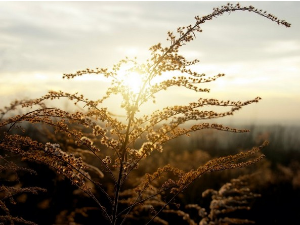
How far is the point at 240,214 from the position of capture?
15.5 meters

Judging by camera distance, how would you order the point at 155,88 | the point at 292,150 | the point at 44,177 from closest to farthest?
the point at 155,88, the point at 44,177, the point at 292,150

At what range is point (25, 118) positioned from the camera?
17.9 ft

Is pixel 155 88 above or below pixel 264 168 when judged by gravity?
above

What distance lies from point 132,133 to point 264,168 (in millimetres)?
14039

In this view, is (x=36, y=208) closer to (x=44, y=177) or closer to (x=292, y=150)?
(x=44, y=177)

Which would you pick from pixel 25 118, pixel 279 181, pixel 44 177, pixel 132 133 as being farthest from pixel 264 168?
pixel 25 118

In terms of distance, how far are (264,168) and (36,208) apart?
1145 cm

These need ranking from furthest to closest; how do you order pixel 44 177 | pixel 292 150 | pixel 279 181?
pixel 292 150, pixel 279 181, pixel 44 177

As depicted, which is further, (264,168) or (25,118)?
(264,168)

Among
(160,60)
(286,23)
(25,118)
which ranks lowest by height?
(25,118)

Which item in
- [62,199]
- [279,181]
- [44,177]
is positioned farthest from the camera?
[279,181]

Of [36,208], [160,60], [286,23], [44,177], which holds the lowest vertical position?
[36,208]

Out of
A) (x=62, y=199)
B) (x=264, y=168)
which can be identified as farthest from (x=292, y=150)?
(x=62, y=199)

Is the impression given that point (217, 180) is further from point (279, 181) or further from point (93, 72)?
point (93, 72)
